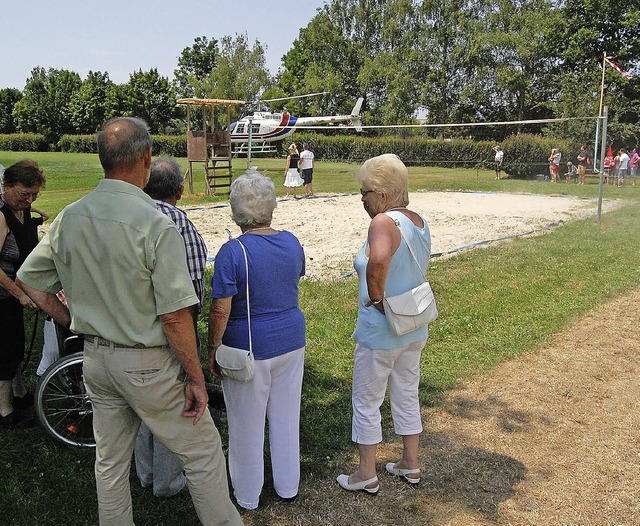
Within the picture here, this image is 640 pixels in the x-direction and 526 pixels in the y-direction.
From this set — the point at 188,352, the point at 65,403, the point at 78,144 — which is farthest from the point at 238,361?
the point at 78,144

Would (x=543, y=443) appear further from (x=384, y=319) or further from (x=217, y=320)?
(x=217, y=320)

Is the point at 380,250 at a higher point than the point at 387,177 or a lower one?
lower

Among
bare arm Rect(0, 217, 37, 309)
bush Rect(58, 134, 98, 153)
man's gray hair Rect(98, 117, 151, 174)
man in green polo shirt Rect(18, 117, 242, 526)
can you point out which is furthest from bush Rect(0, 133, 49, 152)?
man's gray hair Rect(98, 117, 151, 174)

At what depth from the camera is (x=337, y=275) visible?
334 inches

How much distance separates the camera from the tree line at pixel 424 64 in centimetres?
3850

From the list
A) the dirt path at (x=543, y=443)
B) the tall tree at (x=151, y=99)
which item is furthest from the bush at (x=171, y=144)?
the dirt path at (x=543, y=443)

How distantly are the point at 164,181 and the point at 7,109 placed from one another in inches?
3356

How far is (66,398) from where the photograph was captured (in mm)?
3770

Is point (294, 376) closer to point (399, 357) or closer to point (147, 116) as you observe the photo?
point (399, 357)

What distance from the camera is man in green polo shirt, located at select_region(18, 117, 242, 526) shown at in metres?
2.24

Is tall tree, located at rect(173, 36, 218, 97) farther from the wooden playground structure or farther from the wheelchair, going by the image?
the wheelchair

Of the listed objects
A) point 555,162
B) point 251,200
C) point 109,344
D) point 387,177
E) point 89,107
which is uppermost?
point 89,107

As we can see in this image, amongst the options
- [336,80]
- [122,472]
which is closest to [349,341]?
[122,472]

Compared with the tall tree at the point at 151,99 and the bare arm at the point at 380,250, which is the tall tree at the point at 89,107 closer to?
the tall tree at the point at 151,99
